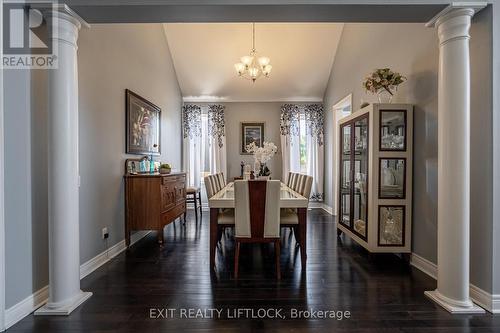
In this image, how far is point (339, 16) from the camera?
86.1 inches

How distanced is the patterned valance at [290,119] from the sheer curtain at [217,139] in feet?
4.58

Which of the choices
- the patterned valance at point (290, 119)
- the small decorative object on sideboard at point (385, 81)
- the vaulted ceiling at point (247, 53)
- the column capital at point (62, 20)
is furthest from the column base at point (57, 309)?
the patterned valance at point (290, 119)

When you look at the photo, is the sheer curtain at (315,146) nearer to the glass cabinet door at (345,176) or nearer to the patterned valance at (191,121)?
the glass cabinet door at (345,176)

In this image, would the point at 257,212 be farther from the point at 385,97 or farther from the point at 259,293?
the point at 385,97

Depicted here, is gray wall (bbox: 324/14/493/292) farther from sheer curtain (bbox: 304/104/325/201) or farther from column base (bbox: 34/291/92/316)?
column base (bbox: 34/291/92/316)

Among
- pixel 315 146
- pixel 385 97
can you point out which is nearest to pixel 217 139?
pixel 315 146

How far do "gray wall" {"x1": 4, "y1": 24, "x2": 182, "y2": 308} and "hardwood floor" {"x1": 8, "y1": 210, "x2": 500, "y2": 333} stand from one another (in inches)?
16.2

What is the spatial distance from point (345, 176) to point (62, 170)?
10.9ft

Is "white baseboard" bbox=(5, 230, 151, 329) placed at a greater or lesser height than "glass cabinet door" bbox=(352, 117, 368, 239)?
lesser

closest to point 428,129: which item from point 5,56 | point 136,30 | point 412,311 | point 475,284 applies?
point 475,284

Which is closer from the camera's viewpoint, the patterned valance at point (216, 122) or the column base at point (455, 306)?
the column base at point (455, 306)

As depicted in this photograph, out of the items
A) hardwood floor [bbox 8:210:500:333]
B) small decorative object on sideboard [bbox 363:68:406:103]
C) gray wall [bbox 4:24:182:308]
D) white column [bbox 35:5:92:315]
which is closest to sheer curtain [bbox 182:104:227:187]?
gray wall [bbox 4:24:182:308]

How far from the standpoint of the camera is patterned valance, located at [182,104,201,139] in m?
6.46

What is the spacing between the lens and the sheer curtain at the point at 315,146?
20.9 ft
